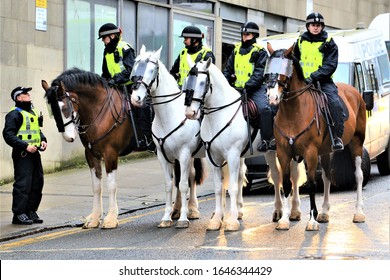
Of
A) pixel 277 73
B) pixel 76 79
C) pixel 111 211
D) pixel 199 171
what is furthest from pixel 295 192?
pixel 76 79

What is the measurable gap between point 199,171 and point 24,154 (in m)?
2.51

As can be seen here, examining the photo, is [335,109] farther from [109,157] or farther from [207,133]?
[109,157]

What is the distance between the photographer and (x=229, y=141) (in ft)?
42.9

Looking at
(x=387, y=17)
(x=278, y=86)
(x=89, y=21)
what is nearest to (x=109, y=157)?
(x=278, y=86)

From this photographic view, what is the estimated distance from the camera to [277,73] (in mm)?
12383

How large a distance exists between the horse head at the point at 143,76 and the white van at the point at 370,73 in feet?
17.3

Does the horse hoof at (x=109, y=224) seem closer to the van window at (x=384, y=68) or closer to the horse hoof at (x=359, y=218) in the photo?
the horse hoof at (x=359, y=218)

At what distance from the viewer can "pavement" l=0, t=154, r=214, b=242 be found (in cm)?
1402

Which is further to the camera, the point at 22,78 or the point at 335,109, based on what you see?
the point at 22,78

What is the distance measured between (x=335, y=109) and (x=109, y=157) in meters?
3.10

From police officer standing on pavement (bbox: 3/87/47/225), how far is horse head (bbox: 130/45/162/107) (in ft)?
6.44

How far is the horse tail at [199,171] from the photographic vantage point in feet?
47.7

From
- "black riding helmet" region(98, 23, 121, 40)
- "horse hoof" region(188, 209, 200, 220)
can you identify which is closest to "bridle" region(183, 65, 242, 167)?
"horse hoof" region(188, 209, 200, 220)

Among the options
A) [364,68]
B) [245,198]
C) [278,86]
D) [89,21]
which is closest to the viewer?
[278,86]
